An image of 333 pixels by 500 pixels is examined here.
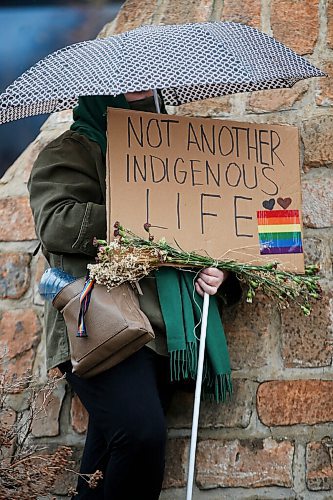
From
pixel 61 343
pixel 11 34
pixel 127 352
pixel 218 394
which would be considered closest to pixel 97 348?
pixel 127 352

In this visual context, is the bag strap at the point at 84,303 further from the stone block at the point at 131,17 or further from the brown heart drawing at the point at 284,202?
the stone block at the point at 131,17

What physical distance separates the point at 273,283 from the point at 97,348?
2.15 feet

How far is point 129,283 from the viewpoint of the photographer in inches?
111

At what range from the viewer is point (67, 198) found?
114 inches

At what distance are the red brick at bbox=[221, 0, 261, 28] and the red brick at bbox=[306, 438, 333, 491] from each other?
5.87 feet

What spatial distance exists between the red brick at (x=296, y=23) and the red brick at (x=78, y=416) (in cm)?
173

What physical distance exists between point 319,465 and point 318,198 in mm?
1037

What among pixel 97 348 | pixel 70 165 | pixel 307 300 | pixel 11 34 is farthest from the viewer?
pixel 11 34

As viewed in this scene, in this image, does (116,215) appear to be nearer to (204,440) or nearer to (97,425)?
(97,425)

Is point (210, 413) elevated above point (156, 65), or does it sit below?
below

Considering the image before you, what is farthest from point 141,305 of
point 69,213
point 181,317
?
point 69,213

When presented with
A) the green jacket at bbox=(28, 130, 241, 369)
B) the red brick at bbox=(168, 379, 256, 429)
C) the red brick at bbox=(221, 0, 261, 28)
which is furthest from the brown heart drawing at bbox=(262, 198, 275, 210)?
the red brick at bbox=(221, 0, 261, 28)

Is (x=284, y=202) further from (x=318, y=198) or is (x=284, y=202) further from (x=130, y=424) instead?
(x=130, y=424)

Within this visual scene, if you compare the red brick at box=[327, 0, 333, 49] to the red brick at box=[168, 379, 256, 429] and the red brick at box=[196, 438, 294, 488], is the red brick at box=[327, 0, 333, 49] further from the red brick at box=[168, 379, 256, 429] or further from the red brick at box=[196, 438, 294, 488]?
the red brick at box=[196, 438, 294, 488]
